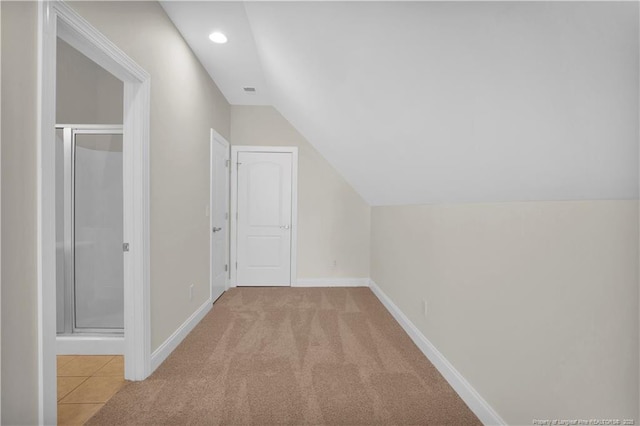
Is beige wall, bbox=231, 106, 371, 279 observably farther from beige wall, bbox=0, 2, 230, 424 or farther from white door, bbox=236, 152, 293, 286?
beige wall, bbox=0, 2, 230, 424

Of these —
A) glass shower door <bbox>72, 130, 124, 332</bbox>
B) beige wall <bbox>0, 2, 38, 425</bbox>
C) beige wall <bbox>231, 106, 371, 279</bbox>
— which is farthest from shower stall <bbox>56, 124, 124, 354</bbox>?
beige wall <bbox>231, 106, 371, 279</bbox>

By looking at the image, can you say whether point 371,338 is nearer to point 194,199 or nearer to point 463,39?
point 194,199

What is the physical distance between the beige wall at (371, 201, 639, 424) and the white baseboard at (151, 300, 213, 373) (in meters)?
1.98

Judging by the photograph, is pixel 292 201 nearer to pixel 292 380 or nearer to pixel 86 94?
pixel 86 94

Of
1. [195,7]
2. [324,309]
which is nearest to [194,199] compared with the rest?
[195,7]

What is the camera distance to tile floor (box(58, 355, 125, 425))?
174 centimetres

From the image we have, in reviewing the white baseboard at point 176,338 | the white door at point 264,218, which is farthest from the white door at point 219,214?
the white baseboard at point 176,338

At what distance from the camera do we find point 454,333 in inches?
78.1

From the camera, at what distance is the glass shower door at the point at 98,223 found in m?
2.55

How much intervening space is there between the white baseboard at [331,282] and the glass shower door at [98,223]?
93.0 inches

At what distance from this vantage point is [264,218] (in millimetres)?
4461

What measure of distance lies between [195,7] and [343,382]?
279 centimetres

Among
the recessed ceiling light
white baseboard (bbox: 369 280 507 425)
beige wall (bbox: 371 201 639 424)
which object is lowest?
white baseboard (bbox: 369 280 507 425)

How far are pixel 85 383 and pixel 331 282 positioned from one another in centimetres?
300
